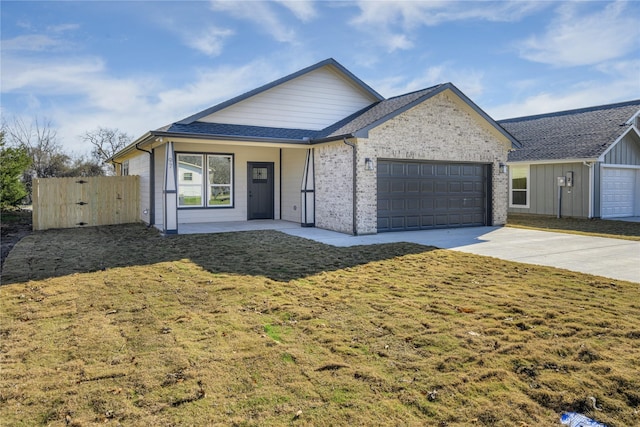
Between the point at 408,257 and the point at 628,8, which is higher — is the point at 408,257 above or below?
below

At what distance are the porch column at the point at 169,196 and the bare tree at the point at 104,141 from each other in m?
27.3

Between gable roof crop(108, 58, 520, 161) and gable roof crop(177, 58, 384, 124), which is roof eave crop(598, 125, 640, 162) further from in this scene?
gable roof crop(177, 58, 384, 124)

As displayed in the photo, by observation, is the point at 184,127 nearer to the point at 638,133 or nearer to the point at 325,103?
the point at 325,103

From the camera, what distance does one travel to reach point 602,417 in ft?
9.50

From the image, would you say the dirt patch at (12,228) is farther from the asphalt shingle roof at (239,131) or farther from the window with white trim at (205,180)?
the asphalt shingle roof at (239,131)

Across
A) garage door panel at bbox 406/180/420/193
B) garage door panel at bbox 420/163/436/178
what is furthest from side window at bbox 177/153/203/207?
garage door panel at bbox 420/163/436/178

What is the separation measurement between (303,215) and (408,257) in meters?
6.22

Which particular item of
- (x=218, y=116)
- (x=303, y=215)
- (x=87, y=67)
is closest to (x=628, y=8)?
(x=303, y=215)

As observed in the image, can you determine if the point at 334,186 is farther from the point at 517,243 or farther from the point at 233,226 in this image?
the point at 517,243

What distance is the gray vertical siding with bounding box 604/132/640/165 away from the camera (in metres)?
18.7

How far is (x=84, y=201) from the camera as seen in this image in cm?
1510

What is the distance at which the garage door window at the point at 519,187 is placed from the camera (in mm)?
20656

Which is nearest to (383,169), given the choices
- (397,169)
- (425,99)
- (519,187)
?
(397,169)

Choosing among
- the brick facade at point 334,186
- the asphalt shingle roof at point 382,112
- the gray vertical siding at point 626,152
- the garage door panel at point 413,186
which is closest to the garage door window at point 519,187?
the gray vertical siding at point 626,152
